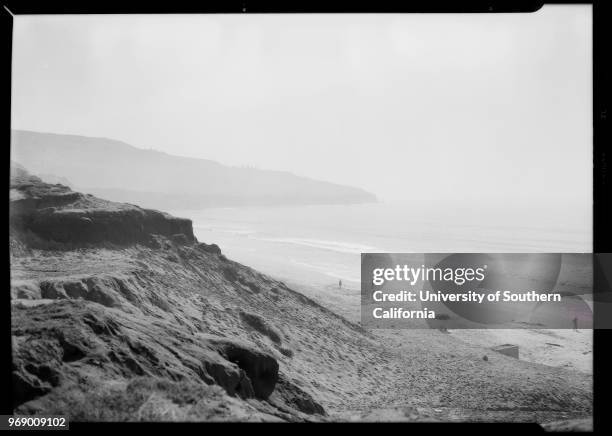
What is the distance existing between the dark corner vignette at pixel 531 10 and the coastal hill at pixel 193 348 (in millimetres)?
1000

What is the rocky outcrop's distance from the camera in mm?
11188

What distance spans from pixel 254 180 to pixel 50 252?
6480cm

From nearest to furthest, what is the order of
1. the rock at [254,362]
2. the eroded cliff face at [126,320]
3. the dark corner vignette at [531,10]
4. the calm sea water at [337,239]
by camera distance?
the dark corner vignette at [531,10] → the eroded cliff face at [126,320] → the rock at [254,362] → the calm sea water at [337,239]

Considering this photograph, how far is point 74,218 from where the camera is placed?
1162 centimetres

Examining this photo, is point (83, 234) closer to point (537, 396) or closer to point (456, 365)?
point (456, 365)

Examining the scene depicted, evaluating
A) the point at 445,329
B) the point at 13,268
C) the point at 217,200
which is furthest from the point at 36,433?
the point at 217,200

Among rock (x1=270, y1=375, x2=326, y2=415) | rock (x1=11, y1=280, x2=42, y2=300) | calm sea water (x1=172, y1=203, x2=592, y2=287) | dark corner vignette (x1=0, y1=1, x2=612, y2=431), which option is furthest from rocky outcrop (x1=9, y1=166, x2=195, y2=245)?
calm sea water (x1=172, y1=203, x2=592, y2=287)

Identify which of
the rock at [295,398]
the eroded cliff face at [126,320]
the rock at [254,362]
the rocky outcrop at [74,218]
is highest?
the rocky outcrop at [74,218]

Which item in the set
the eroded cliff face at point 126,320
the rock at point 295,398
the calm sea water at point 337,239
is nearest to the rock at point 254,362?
the eroded cliff face at point 126,320

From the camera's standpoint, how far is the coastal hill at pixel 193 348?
482 cm

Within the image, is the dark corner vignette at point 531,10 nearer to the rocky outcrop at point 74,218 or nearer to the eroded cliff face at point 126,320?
the eroded cliff face at point 126,320

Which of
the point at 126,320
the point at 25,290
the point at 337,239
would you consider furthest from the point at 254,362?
the point at 337,239

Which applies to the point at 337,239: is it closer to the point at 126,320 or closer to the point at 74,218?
the point at 74,218

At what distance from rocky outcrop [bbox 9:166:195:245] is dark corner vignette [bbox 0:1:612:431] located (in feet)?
24.6
